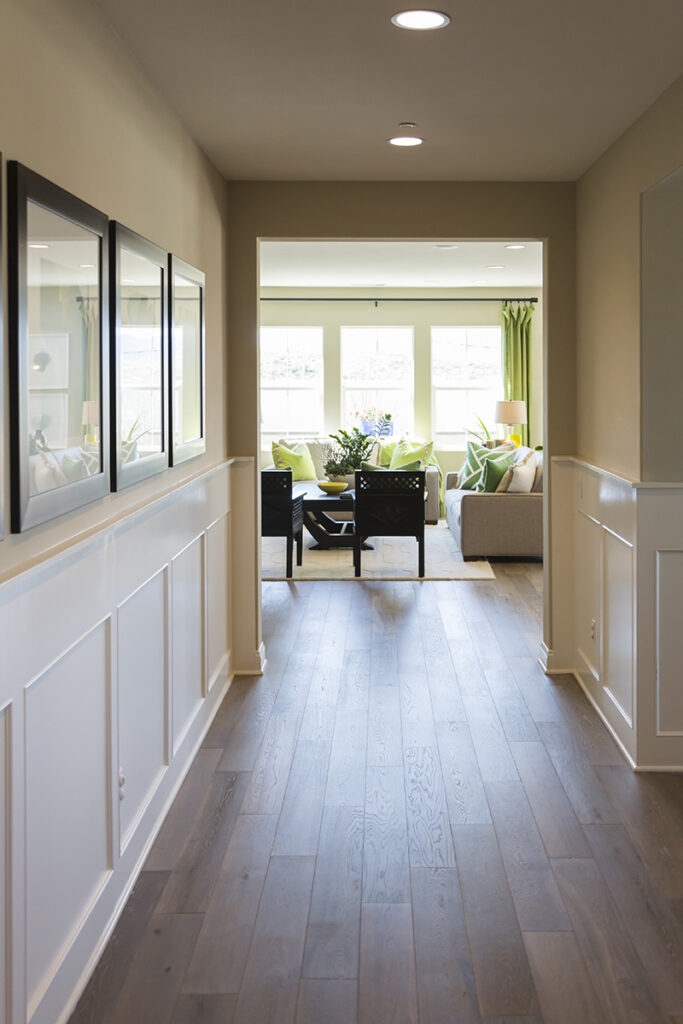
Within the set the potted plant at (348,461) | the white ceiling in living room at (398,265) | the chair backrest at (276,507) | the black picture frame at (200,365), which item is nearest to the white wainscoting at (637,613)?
the black picture frame at (200,365)

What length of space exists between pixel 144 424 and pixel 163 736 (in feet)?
3.40

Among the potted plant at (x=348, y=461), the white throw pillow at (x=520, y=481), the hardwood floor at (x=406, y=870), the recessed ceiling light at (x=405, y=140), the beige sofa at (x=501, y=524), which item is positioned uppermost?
the recessed ceiling light at (x=405, y=140)

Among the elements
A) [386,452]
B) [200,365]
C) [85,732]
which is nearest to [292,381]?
[386,452]

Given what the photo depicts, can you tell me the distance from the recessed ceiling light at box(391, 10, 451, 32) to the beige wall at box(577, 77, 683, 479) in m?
0.92

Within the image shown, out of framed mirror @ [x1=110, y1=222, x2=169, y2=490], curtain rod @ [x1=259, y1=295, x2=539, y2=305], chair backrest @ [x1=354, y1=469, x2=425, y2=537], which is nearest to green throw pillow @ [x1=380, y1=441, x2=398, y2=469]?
curtain rod @ [x1=259, y1=295, x2=539, y2=305]

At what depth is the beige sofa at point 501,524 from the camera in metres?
8.03

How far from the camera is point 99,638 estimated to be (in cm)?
247

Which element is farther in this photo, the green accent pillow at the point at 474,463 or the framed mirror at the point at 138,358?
the green accent pillow at the point at 474,463

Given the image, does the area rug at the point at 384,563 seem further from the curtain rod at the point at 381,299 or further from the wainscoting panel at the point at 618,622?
the curtain rod at the point at 381,299

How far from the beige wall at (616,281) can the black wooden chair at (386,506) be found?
2.76 meters

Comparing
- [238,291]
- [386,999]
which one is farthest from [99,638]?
[238,291]

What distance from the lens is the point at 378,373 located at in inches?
461

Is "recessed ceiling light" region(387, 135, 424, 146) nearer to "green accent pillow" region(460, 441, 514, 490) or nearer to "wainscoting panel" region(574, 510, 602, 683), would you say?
"wainscoting panel" region(574, 510, 602, 683)

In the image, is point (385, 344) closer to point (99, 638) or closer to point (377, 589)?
point (377, 589)
